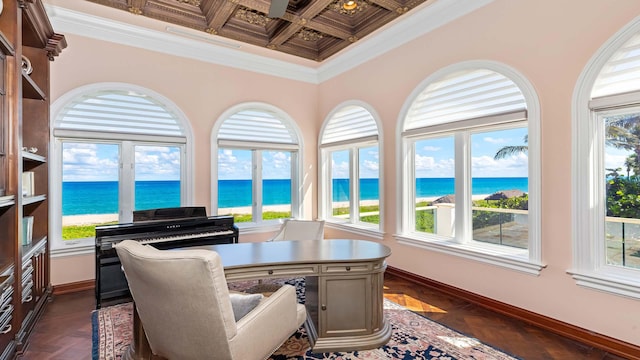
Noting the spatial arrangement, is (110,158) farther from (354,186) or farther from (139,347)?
(354,186)

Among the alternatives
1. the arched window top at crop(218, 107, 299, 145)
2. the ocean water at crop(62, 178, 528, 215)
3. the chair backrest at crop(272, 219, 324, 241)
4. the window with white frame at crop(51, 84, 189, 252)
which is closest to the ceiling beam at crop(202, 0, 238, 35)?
the window with white frame at crop(51, 84, 189, 252)

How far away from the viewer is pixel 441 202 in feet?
12.4

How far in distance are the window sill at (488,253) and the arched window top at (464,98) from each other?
1391mm

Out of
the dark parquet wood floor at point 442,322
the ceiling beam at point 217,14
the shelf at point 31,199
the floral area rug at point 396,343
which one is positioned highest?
the ceiling beam at point 217,14

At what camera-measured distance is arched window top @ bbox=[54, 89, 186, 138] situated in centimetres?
365

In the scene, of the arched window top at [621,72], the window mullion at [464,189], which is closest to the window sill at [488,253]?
the window mullion at [464,189]

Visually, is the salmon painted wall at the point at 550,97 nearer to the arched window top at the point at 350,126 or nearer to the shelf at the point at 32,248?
the arched window top at the point at 350,126

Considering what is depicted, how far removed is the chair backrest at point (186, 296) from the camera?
4.97ft

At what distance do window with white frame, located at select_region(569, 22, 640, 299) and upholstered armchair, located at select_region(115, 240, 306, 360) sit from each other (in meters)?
2.52

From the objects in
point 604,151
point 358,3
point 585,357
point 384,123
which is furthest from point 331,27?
point 585,357

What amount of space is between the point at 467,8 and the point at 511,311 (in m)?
3.09

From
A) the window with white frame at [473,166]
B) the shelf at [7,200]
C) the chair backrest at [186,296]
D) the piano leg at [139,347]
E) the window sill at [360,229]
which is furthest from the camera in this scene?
the window sill at [360,229]

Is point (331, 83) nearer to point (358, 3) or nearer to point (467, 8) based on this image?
point (358, 3)

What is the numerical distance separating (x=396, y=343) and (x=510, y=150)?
218cm
